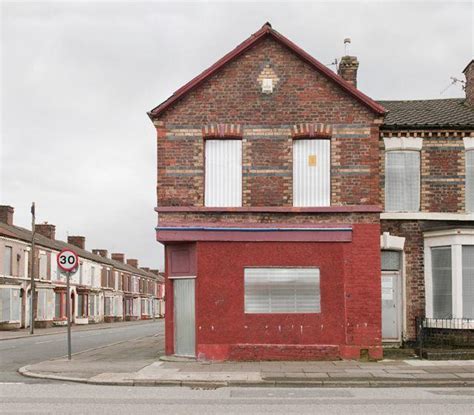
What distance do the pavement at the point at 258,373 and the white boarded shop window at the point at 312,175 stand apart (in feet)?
14.3

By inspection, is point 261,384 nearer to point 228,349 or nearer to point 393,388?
point 393,388

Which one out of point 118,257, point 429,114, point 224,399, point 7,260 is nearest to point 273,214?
point 429,114

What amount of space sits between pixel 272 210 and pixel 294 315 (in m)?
2.87

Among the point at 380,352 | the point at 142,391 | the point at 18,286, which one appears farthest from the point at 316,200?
the point at 18,286

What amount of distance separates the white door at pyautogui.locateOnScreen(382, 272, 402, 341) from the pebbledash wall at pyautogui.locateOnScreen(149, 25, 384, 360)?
8.99ft

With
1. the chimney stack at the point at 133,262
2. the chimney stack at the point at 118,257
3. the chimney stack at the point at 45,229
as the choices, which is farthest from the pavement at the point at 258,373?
the chimney stack at the point at 133,262

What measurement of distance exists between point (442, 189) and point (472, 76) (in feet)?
18.3

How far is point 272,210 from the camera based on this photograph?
727 inches

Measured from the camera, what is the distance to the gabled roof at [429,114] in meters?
20.6

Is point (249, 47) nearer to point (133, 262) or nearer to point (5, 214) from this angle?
point (5, 214)

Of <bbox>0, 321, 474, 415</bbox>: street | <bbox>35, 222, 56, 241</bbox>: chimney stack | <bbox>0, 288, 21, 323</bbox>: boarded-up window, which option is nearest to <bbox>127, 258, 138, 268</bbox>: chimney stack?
<bbox>35, 222, 56, 241</bbox>: chimney stack

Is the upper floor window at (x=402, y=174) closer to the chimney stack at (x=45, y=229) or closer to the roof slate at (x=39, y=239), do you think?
the roof slate at (x=39, y=239)

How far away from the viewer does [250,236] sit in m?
18.5

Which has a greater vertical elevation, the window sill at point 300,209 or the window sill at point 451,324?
the window sill at point 300,209
